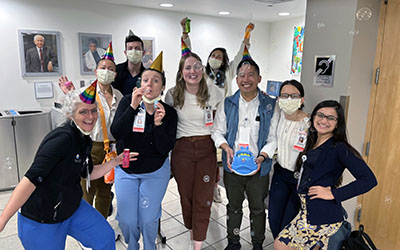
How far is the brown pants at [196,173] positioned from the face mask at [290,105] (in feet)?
2.05

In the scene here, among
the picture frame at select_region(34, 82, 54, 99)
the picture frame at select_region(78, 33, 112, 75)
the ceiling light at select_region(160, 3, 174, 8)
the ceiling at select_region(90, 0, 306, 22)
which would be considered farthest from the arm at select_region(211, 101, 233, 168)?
the picture frame at select_region(34, 82, 54, 99)

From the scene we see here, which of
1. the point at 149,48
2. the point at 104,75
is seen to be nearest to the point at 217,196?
the point at 104,75

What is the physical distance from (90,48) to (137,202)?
12.0 ft

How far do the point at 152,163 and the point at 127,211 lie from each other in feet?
1.26

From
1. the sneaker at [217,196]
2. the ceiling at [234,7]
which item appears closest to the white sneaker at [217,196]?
the sneaker at [217,196]

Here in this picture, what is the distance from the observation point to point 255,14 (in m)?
5.65

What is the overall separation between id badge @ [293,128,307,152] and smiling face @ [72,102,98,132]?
1327 mm

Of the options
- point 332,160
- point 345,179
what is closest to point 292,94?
point 332,160

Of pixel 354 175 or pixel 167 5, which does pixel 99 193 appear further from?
pixel 167 5

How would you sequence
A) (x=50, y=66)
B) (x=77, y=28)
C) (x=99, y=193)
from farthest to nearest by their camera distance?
(x=77, y=28) < (x=50, y=66) < (x=99, y=193)

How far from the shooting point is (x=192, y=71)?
222cm

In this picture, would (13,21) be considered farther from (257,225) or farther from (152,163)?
(257,225)

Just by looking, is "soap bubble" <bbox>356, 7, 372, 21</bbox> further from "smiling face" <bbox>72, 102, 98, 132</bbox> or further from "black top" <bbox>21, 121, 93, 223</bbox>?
"black top" <bbox>21, 121, 93, 223</bbox>

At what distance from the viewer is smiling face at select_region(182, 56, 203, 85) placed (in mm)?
2229
